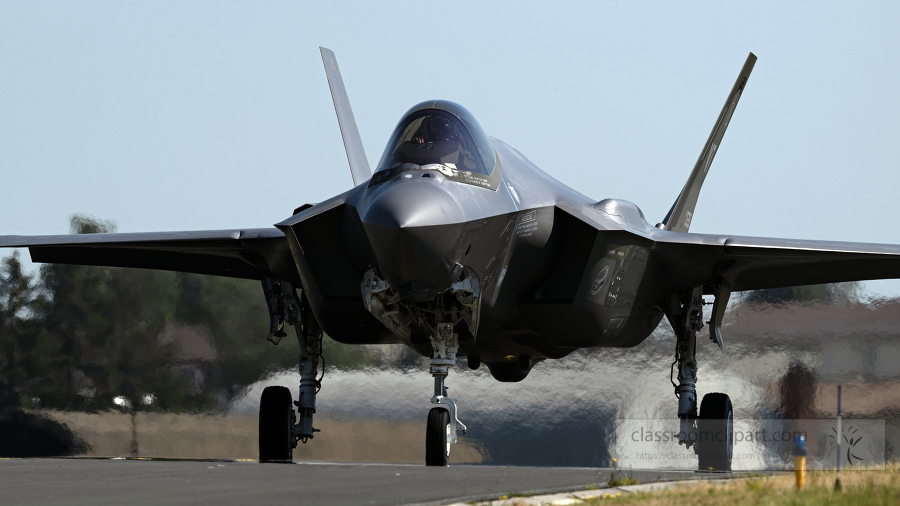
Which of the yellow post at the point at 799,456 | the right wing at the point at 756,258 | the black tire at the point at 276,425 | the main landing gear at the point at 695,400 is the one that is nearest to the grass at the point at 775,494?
the yellow post at the point at 799,456

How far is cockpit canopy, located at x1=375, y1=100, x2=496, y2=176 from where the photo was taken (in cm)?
826

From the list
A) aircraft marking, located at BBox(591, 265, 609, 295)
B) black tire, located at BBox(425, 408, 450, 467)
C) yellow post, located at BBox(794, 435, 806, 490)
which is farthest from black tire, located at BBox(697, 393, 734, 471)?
yellow post, located at BBox(794, 435, 806, 490)

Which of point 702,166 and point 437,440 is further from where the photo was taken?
point 702,166

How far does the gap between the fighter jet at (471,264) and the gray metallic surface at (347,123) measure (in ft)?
7.61

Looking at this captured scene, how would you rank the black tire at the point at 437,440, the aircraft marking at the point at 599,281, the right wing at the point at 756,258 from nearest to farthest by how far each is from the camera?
the black tire at the point at 437,440 < the aircraft marking at the point at 599,281 < the right wing at the point at 756,258

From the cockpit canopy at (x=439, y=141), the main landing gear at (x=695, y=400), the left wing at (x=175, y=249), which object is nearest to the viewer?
the cockpit canopy at (x=439, y=141)

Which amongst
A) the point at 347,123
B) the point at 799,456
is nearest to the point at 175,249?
the point at 347,123

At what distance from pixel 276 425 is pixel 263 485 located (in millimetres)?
5759

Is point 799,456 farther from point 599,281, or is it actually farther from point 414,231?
point 599,281

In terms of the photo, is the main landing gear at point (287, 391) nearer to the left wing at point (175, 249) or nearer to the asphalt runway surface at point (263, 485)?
the left wing at point (175, 249)

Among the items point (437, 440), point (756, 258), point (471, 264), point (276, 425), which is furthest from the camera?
point (276, 425)

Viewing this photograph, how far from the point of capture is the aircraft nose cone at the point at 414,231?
23.3 feet

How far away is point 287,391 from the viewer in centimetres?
1138

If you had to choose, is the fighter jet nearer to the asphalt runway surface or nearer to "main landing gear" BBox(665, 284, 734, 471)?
"main landing gear" BBox(665, 284, 734, 471)
